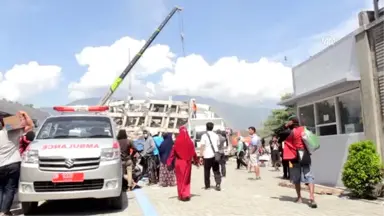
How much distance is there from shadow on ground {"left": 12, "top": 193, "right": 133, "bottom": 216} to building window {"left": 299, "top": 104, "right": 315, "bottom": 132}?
664 centimetres

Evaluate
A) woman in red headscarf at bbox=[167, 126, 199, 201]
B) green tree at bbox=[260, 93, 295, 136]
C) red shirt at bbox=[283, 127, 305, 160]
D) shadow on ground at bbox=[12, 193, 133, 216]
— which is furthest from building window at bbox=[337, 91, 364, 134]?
green tree at bbox=[260, 93, 295, 136]

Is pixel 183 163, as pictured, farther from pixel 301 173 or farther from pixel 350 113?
pixel 350 113

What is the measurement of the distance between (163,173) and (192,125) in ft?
69.4

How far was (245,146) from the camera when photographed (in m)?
20.6

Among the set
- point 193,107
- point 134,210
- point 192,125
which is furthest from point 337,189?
point 193,107

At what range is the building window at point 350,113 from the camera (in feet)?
33.7

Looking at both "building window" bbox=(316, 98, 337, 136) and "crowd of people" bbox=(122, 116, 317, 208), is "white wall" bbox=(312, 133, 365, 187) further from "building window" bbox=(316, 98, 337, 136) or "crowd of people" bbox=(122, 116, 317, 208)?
"crowd of people" bbox=(122, 116, 317, 208)

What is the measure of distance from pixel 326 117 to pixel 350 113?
1.27 m

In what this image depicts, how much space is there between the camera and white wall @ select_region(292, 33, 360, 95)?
414 inches

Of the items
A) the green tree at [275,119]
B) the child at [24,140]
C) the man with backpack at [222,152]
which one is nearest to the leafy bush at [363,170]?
the man with backpack at [222,152]

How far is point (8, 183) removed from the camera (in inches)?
293

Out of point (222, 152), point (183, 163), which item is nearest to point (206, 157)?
point (183, 163)

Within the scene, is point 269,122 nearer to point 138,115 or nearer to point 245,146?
point 138,115

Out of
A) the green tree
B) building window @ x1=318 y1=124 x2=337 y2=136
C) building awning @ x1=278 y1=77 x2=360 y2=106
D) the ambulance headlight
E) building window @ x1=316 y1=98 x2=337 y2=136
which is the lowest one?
the ambulance headlight
